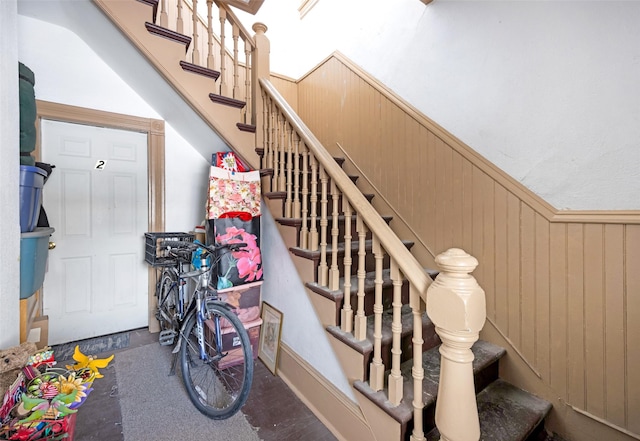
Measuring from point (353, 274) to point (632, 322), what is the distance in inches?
50.1

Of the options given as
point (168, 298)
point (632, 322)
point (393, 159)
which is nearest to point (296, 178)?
point (393, 159)

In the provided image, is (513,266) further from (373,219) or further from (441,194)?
(373,219)

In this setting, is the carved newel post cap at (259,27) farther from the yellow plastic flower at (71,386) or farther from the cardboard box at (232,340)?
the yellow plastic flower at (71,386)

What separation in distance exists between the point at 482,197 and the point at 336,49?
7.03 feet

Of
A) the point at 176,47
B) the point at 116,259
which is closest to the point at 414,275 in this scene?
the point at 176,47

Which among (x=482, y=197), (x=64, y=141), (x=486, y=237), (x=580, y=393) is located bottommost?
(x=580, y=393)

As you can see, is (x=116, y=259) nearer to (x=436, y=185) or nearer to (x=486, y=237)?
(x=436, y=185)

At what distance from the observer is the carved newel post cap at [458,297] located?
800 millimetres

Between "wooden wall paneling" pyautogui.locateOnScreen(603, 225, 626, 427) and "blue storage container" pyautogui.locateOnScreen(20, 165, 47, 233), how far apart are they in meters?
2.38

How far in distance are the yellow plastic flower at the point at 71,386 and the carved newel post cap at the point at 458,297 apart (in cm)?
105

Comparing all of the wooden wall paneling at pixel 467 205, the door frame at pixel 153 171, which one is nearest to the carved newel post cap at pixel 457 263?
the wooden wall paneling at pixel 467 205

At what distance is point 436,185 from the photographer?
6.22 feet

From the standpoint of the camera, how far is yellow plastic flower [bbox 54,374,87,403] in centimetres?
77

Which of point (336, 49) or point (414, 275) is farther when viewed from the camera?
point (336, 49)
